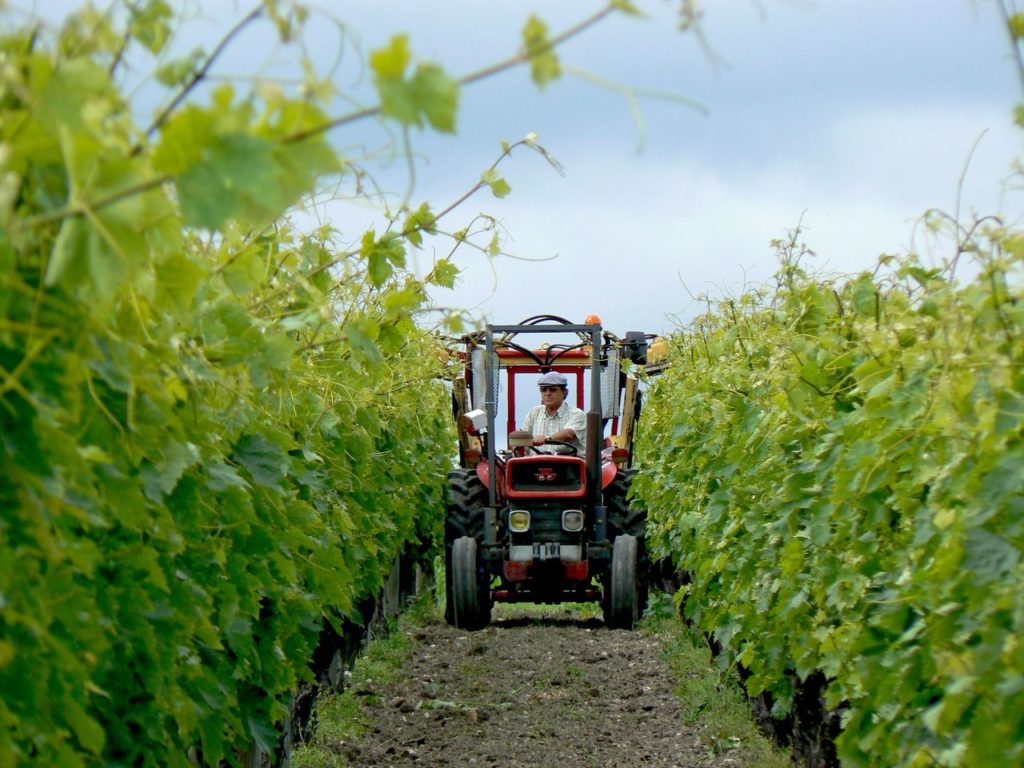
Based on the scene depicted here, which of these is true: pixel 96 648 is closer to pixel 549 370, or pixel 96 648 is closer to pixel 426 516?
pixel 549 370

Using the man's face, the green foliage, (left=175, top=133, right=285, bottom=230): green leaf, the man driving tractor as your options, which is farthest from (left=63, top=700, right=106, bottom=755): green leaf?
the man's face

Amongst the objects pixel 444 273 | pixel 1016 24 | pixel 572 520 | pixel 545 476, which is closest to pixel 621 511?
pixel 572 520

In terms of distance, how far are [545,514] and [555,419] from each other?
1079 mm

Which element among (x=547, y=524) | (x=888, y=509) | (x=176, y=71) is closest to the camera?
(x=176, y=71)

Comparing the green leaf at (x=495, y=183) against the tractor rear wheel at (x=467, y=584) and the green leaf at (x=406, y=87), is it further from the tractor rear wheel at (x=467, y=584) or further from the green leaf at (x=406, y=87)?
the tractor rear wheel at (x=467, y=584)

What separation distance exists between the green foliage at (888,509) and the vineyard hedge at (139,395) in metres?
1.53

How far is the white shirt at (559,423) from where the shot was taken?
10852 mm

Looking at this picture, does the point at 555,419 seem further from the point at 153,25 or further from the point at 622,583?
the point at 153,25

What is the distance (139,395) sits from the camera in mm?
2635

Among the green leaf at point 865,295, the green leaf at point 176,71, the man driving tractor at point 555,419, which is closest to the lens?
the green leaf at point 176,71

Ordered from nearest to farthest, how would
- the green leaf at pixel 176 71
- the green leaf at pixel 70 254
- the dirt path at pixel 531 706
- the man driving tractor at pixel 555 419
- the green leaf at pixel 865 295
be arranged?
the green leaf at pixel 70 254 → the green leaf at pixel 176 71 → the green leaf at pixel 865 295 → the dirt path at pixel 531 706 → the man driving tractor at pixel 555 419

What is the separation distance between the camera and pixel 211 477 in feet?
11.3

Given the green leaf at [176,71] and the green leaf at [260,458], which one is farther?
the green leaf at [260,458]

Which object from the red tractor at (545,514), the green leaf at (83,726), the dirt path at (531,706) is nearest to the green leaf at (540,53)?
the green leaf at (83,726)
